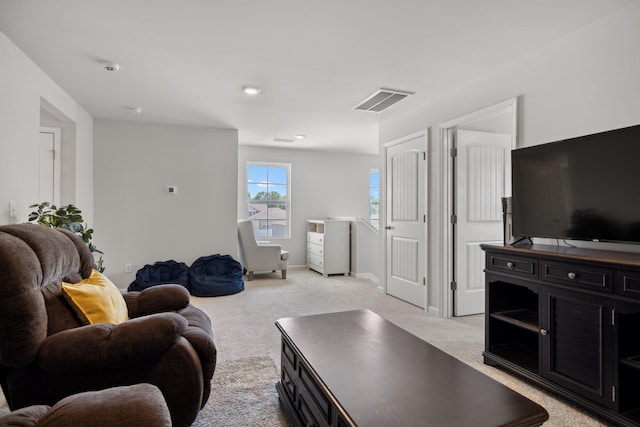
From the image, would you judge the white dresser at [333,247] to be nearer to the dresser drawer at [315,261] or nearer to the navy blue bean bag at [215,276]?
the dresser drawer at [315,261]

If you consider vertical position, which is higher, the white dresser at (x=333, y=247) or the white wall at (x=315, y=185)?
the white wall at (x=315, y=185)

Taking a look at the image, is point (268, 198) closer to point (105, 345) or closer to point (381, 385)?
point (105, 345)

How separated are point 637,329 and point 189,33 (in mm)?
3211

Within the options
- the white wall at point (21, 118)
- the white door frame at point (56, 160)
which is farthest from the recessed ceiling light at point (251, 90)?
the white door frame at point (56, 160)

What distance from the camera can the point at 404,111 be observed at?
14.0 ft

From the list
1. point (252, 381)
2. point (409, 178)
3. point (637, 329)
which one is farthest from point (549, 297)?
point (409, 178)

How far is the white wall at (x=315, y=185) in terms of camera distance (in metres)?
6.80

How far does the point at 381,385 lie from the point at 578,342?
138 centimetres

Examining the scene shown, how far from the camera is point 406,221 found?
4281 millimetres

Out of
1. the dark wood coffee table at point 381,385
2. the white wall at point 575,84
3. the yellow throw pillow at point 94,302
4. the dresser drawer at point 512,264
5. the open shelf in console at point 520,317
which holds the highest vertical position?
the white wall at point 575,84

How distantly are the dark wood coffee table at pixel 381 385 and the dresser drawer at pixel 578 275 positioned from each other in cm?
96

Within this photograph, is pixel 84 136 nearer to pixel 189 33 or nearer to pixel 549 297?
pixel 189 33

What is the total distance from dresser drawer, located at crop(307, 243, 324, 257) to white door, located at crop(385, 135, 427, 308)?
68.6 inches

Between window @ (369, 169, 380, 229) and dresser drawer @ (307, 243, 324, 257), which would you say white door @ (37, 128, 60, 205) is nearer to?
dresser drawer @ (307, 243, 324, 257)
